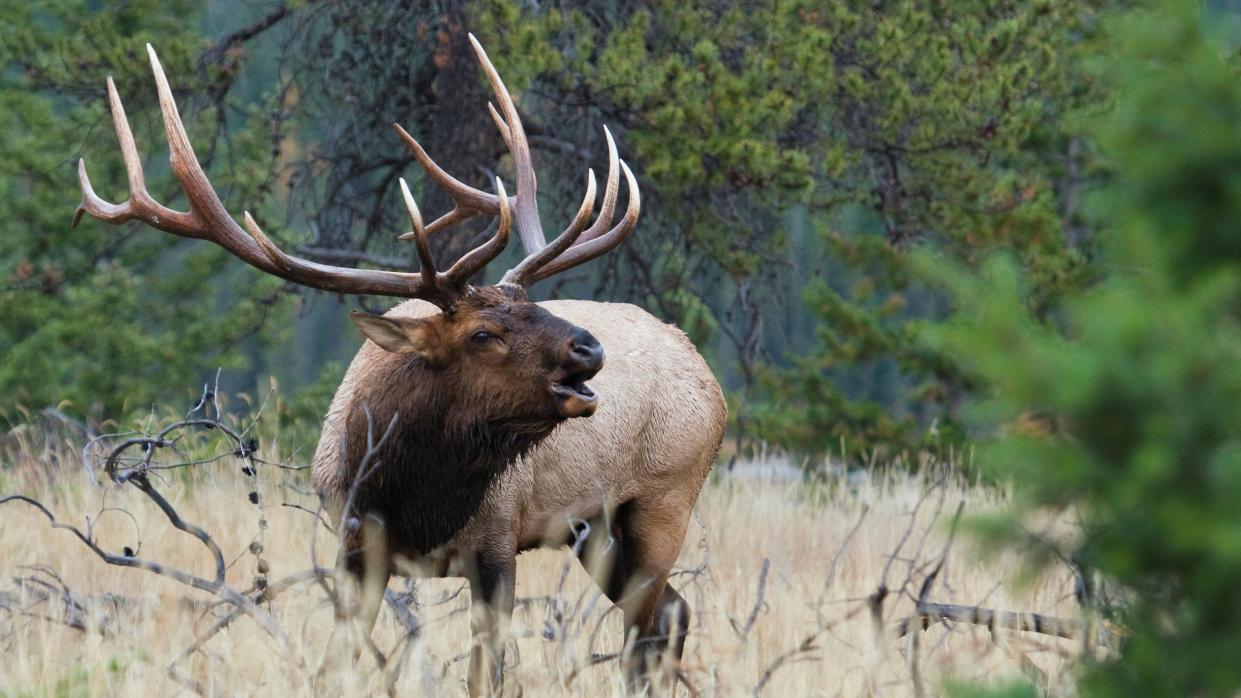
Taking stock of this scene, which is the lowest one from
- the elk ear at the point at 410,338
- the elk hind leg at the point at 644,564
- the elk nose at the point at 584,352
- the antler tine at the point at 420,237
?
the elk hind leg at the point at 644,564

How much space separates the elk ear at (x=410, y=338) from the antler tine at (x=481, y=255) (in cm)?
18

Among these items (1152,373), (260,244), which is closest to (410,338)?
(260,244)

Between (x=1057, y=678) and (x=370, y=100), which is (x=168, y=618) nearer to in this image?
(x=1057, y=678)

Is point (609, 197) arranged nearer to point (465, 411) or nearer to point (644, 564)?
point (465, 411)

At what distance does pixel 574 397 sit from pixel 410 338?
64 centimetres

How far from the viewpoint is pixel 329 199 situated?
32.0ft

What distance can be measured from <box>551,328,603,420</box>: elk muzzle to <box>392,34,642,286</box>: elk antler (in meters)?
0.48

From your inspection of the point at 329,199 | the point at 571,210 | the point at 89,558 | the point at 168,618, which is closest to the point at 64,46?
the point at 329,199

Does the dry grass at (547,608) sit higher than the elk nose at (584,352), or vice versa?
the elk nose at (584,352)

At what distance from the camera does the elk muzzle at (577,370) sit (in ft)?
15.0

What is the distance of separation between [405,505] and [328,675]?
51.5 inches

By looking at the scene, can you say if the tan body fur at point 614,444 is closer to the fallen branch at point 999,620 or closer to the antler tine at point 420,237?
the antler tine at point 420,237

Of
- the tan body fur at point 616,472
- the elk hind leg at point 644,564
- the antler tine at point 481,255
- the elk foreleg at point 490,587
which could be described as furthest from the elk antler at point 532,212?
the elk hind leg at point 644,564

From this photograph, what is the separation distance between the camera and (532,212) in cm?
577
